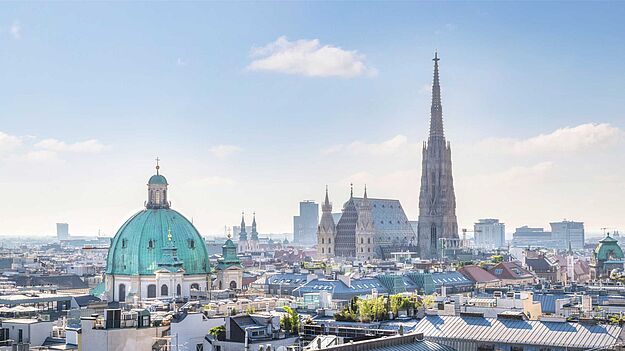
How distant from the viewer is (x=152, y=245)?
139250 mm

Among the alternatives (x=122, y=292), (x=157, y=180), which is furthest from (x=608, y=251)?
(x=122, y=292)

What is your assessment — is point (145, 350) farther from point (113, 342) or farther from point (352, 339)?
point (352, 339)

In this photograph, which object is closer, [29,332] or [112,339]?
[112,339]

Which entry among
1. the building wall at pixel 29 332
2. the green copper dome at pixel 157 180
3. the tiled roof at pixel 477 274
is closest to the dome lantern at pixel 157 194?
the green copper dome at pixel 157 180

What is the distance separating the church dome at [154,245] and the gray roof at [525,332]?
72744mm

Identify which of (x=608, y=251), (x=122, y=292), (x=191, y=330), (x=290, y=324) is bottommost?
(x=191, y=330)

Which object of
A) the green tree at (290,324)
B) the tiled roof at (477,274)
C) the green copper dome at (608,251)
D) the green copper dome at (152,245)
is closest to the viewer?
the green tree at (290,324)

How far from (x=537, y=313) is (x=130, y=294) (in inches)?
2355

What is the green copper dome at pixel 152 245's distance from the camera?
13825cm

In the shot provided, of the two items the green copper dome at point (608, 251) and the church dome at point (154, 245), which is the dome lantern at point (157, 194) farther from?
the green copper dome at point (608, 251)

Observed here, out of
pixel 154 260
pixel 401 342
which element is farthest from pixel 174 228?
pixel 401 342

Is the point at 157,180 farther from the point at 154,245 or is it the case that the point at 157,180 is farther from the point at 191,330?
the point at 191,330

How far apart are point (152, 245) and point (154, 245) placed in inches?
11.5

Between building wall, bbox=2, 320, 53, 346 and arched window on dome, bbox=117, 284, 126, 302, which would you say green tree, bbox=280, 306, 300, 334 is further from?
arched window on dome, bbox=117, 284, 126, 302
